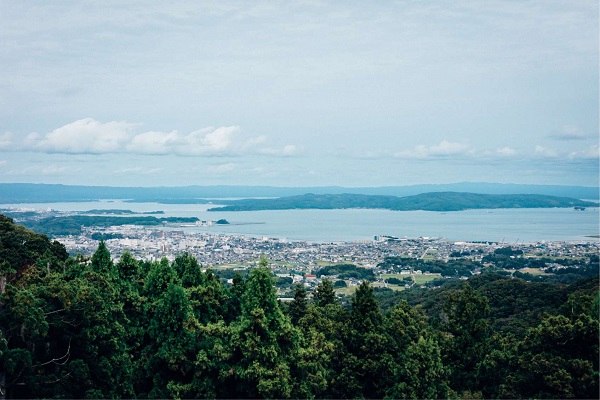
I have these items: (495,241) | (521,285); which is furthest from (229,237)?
(521,285)

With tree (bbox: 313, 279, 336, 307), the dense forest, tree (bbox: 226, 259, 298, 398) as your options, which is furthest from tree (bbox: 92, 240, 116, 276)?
tree (bbox: 226, 259, 298, 398)

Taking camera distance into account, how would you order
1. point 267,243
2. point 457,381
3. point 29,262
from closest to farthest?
point 457,381, point 29,262, point 267,243

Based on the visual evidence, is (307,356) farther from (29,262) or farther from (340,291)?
(340,291)

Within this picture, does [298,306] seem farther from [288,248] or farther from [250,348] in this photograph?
[288,248]

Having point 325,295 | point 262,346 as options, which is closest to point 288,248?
point 325,295

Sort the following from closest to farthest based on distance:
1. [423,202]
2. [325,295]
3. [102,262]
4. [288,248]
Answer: [102,262] < [325,295] < [288,248] < [423,202]

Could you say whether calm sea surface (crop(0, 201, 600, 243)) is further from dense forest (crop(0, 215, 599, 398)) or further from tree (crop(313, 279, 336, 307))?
dense forest (crop(0, 215, 599, 398))

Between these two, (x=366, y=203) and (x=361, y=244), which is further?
(x=366, y=203)

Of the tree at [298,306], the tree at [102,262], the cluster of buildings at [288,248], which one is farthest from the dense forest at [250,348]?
the cluster of buildings at [288,248]
